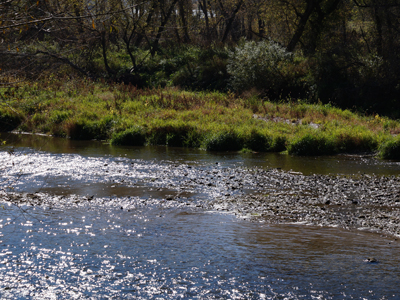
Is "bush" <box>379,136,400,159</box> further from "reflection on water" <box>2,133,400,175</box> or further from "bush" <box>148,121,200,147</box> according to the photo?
"bush" <box>148,121,200,147</box>

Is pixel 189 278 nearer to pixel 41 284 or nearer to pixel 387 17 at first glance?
pixel 41 284

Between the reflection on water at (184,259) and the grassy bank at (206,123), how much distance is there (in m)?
8.21

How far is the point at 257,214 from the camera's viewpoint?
9953 mm

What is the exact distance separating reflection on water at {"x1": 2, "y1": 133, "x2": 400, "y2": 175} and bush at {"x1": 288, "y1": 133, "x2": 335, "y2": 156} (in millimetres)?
725

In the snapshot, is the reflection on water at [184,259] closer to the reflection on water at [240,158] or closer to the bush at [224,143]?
the reflection on water at [240,158]

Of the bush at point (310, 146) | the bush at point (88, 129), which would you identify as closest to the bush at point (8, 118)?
the bush at point (88, 129)

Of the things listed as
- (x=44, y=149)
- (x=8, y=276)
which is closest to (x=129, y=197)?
(x=8, y=276)

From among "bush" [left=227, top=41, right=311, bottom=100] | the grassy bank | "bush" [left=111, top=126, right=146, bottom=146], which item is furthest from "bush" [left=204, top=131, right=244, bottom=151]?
"bush" [left=227, top=41, right=311, bottom=100]

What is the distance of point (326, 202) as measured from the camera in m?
10.7

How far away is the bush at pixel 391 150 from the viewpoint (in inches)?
687

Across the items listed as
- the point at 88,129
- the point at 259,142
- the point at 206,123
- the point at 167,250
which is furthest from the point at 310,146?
the point at 88,129

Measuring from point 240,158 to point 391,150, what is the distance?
20.3 ft

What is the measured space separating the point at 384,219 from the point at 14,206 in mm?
8917

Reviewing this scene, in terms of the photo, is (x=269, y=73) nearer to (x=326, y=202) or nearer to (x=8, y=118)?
(x=8, y=118)
